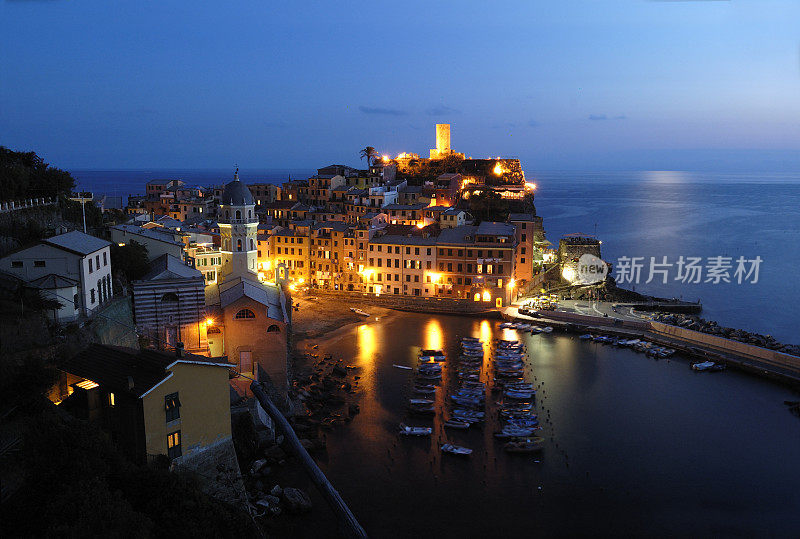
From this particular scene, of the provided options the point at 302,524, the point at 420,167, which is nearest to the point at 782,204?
the point at 420,167

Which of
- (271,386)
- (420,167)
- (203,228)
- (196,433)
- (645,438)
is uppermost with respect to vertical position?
(420,167)

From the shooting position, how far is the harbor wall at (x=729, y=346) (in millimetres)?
25828

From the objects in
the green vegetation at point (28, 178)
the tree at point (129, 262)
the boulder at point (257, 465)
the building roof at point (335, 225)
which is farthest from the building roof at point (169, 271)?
the building roof at point (335, 225)

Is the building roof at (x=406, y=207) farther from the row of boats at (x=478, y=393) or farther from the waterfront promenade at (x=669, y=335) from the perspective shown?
the row of boats at (x=478, y=393)

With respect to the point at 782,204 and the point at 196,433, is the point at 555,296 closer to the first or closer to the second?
the point at 196,433

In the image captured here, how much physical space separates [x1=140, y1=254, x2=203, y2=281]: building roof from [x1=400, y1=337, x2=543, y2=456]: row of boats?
9159 mm

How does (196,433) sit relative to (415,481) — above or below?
above

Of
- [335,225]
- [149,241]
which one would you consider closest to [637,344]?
[335,225]

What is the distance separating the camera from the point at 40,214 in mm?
22641

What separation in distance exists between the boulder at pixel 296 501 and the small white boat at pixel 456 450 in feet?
16.6

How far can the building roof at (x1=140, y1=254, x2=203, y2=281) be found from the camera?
2002 cm

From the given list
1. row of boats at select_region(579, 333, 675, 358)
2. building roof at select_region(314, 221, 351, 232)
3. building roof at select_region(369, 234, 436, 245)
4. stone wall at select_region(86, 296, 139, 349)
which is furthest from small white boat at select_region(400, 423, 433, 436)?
building roof at select_region(314, 221, 351, 232)

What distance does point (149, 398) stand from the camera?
38.8ft

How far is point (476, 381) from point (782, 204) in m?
113
